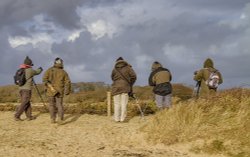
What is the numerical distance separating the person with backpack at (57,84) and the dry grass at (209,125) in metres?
3.22

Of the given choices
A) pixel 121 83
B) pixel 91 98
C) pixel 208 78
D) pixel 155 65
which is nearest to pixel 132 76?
pixel 121 83

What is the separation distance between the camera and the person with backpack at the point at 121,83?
16.5 meters

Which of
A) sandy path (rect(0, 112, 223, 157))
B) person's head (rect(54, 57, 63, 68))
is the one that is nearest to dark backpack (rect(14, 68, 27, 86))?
sandy path (rect(0, 112, 223, 157))

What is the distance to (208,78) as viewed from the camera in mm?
17062

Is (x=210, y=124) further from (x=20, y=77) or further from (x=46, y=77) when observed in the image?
(x=20, y=77)

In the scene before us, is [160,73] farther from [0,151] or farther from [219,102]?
[0,151]

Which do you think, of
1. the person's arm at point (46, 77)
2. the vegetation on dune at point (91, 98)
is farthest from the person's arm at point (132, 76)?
the vegetation on dune at point (91, 98)

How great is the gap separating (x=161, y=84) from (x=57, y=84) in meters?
3.19

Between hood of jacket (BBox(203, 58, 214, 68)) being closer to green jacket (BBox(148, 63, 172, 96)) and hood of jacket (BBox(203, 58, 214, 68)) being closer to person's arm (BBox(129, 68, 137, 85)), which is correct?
green jacket (BBox(148, 63, 172, 96))

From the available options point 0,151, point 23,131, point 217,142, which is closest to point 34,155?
point 0,151

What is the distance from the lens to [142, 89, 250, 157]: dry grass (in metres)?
12.9

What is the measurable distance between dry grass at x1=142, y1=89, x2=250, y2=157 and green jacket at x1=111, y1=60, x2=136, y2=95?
2079 millimetres

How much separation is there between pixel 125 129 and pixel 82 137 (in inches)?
53.4

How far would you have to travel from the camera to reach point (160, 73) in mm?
16859
